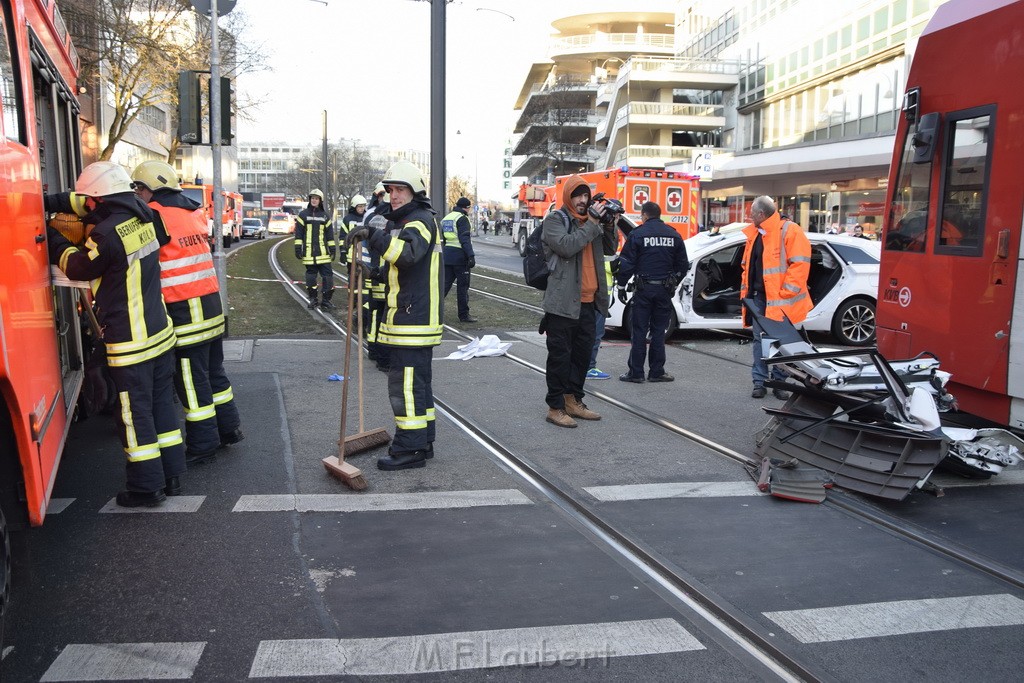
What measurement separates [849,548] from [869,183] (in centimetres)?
3046

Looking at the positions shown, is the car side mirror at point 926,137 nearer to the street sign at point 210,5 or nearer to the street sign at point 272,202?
the street sign at point 210,5

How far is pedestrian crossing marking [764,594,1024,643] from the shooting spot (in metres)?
3.67

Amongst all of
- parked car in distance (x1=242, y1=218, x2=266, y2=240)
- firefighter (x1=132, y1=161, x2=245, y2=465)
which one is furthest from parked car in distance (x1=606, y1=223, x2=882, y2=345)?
parked car in distance (x1=242, y1=218, x2=266, y2=240)

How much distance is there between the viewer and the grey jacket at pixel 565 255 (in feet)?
22.9

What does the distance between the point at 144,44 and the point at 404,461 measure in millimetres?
24073

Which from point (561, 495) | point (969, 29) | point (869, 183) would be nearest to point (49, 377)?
point (561, 495)

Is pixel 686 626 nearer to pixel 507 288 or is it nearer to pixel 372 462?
pixel 372 462

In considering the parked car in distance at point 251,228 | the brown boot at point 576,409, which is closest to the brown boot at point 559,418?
the brown boot at point 576,409

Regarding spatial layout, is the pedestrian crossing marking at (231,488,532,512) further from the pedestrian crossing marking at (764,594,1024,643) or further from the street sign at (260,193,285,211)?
the street sign at (260,193,285,211)

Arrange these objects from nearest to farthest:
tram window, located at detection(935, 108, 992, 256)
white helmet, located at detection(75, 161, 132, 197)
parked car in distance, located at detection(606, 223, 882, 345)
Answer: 1. white helmet, located at detection(75, 161, 132, 197)
2. tram window, located at detection(935, 108, 992, 256)
3. parked car in distance, located at detection(606, 223, 882, 345)

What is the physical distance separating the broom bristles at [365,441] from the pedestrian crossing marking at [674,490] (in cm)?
165

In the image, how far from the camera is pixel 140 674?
3256 mm

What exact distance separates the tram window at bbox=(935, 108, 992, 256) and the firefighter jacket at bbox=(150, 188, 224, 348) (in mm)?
5438

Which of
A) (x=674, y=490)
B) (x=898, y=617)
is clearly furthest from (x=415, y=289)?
(x=898, y=617)
